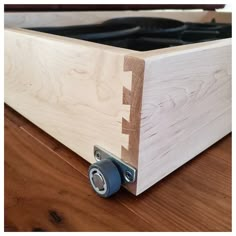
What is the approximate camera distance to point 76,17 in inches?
34.8

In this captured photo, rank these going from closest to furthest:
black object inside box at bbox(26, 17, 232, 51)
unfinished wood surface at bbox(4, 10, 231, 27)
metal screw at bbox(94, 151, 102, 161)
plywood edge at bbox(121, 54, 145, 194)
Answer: plywood edge at bbox(121, 54, 145, 194) < metal screw at bbox(94, 151, 102, 161) < black object inside box at bbox(26, 17, 232, 51) < unfinished wood surface at bbox(4, 10, 231, 27)

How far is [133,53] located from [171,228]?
0.81ft

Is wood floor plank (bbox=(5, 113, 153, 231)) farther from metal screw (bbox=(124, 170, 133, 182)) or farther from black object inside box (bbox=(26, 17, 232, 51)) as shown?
black object inside box (bbox=(26, 17, 232, 51))

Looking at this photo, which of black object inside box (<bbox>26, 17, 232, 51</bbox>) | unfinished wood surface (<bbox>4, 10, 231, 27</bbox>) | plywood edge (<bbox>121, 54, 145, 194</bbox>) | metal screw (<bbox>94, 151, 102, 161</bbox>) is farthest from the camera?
unfinished wood surface (<bbox>4, 10, 231, 27</bbox>)

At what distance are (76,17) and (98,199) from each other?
Answer: 26.1 inches

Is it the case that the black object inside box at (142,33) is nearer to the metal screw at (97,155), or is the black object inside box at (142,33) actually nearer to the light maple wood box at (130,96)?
the light maple wood box at (130,96)

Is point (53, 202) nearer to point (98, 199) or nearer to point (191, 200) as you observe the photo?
point (98, 199)

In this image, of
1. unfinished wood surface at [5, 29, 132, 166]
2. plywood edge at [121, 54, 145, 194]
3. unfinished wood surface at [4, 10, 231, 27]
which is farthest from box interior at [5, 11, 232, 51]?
plywood edge at [121, 54, 145, 194]

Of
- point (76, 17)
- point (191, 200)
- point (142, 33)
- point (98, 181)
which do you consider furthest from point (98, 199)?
point (76, 17)

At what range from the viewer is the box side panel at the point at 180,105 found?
37 cm

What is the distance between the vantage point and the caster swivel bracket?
40cm

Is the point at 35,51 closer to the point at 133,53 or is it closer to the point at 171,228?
the point at 133,53

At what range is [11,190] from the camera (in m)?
0.43
